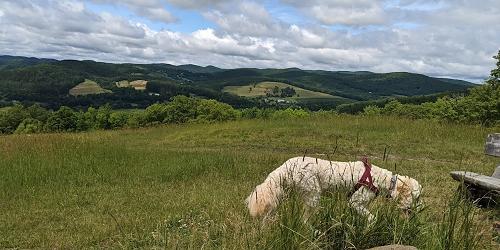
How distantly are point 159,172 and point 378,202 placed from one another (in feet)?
23.7

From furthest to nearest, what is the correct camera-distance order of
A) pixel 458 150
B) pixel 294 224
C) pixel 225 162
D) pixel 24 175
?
1. pixel 458 150
2. pixel 225 162
3. pixel 24 175
4. pixel 294 224

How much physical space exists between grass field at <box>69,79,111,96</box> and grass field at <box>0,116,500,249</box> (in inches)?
6064

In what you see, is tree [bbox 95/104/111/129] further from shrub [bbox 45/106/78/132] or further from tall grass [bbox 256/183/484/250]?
tall grass [bbox 256/183/484/250]

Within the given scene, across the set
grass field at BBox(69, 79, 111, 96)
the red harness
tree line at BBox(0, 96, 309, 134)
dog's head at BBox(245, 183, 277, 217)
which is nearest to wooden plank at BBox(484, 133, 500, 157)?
the red harness

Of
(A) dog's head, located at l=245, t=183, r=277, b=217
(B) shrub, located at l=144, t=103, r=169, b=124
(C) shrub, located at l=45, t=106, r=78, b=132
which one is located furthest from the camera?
(B) shrub, located at l=144, t=103, r=169, b=124

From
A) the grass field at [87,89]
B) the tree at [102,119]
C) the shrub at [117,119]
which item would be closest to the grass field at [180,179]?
the shrub at [117,119]

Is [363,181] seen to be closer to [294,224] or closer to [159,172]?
[294,224]

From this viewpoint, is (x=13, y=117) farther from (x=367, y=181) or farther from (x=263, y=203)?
(x=367, y=181)

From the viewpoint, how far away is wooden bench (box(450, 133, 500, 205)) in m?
5.72

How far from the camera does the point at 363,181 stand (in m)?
5.19

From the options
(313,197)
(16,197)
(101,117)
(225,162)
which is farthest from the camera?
(101,117)

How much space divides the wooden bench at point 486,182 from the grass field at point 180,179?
0.34 m

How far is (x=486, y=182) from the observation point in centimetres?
585

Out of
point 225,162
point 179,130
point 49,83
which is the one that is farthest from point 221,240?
point 49,83
